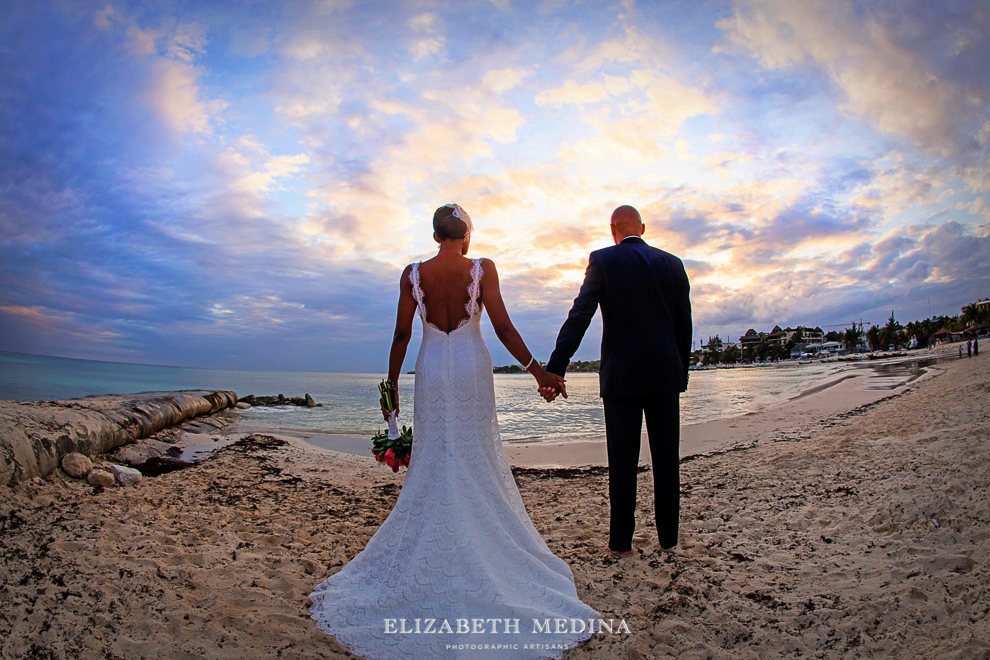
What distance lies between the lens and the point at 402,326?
3.48 meters

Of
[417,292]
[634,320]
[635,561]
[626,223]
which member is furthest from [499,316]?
[635,561]

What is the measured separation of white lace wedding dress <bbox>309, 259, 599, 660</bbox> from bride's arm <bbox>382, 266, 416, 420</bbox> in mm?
68

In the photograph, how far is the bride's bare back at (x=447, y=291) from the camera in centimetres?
335

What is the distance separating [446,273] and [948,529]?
4.12m

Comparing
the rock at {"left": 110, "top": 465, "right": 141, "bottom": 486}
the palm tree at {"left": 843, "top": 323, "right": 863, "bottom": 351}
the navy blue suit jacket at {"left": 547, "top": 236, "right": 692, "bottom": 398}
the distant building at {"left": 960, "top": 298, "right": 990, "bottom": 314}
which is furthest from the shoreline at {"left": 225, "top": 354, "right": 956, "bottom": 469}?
the palm tree at {"left": 843, "top": 323, "right": 863, "bottom": 351}

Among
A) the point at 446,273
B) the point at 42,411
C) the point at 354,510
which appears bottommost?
the point at 354,510

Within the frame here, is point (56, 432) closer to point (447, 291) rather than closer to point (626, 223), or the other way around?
point (447, 291)

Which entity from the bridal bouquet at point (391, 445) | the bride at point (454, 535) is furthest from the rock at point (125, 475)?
the bridal bouquet at point (391, 445)

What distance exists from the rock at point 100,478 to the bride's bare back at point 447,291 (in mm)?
4489

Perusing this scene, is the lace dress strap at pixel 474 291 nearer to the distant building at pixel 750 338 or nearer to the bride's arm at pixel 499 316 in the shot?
the bride's arm at pixel 499 316

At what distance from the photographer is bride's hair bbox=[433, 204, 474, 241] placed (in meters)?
3.44

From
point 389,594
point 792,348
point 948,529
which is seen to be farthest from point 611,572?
point 792,348

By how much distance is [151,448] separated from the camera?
7.58 metres

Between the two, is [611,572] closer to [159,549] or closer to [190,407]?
[159,549]
